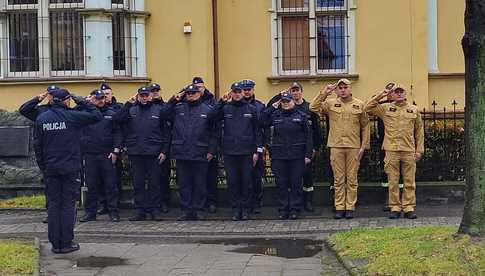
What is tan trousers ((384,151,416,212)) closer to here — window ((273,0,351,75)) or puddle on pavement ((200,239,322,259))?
puddle on pavement ((200,239,322,259))

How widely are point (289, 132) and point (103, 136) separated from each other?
112 inches

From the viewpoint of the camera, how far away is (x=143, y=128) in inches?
453

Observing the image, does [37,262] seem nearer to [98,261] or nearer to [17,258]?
[17,258]

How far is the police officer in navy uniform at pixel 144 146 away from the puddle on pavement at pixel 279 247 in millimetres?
2081

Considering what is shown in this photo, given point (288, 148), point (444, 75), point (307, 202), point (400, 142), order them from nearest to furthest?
point (400, 142), point (288, 148), point (307, 202), point (444, 75)

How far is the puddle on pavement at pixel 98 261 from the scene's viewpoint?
8422 mm

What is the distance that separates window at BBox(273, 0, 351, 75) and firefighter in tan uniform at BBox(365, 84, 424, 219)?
4724 mm

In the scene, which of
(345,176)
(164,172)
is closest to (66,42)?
(164,172)

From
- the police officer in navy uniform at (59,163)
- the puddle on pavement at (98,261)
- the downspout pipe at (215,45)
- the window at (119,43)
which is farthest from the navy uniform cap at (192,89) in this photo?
the downspout pipe at (215,45)

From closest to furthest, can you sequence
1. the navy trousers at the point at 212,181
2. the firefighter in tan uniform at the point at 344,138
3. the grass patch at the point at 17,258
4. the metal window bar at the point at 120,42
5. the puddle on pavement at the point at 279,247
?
the grass patch at the point at 17,258
the puddle on pavement at the point at 279,247
the firefighter in tan uniform at the point at 344,138
the navy trousers at the point at 212,181
the metal window bar at the point at 120,42

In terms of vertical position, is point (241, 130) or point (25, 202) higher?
point (241, 130)

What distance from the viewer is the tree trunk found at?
25.3 feet

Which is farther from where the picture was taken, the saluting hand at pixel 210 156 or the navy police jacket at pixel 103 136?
the navy police jacket at pixel 103 136

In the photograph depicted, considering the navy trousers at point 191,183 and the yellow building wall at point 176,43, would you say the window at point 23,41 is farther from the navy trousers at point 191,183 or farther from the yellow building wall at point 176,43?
the navy trousers at point 191,183
